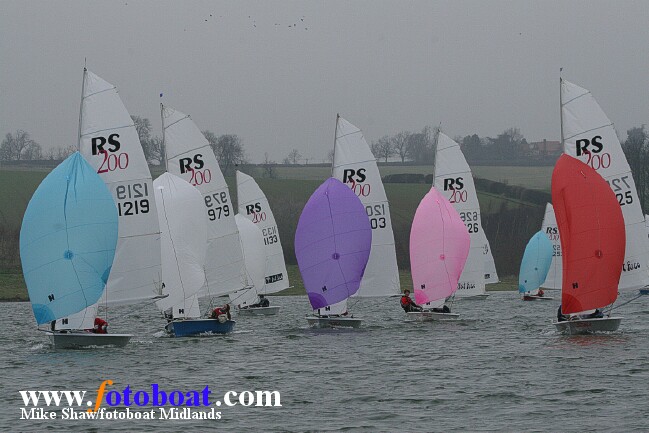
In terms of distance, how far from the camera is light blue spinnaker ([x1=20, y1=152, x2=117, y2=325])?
2830cm

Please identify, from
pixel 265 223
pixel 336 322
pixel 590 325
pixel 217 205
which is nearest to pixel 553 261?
pixel 265 223

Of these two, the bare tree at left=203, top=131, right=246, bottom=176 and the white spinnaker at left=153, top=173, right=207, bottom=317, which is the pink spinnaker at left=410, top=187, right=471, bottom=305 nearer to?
the white spinnaker at left=153, top=173, right=207, bottom=317

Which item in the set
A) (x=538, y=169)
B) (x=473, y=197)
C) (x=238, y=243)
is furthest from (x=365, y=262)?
(x=538, y=169)

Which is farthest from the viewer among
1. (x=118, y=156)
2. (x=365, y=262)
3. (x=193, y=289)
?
(x=365, y=262)

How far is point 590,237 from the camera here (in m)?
30.9

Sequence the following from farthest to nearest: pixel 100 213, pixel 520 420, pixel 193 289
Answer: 1. pixel 193 289
2. pixel 100 213
3. pixel 520 420

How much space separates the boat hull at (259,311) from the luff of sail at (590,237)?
1867 cm

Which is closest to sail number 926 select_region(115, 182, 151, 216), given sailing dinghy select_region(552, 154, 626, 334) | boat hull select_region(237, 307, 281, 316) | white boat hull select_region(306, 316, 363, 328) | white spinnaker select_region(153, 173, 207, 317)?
white spinnaker select_region(153, 173, 207, 317)

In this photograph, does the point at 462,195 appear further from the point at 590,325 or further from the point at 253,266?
the point at 590,325

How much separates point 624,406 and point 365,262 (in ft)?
51.1

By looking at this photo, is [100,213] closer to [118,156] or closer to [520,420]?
[118,156]

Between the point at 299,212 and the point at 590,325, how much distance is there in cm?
6398

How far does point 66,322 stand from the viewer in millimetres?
29312

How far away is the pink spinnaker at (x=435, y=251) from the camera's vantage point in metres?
39.0
